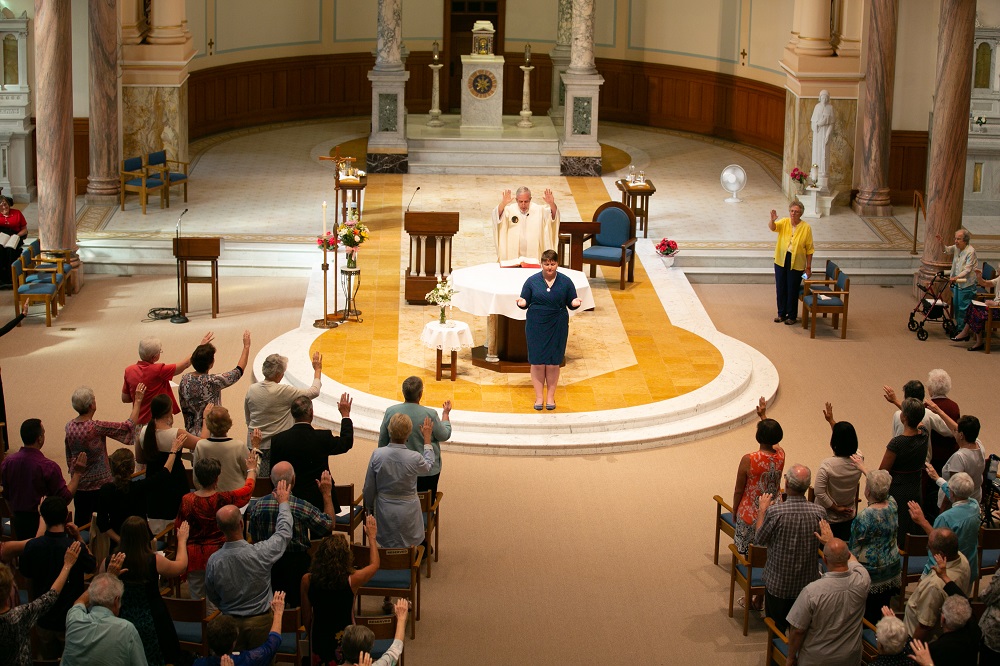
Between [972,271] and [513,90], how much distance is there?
41.7 ft

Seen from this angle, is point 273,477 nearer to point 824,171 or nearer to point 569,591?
point 569,591

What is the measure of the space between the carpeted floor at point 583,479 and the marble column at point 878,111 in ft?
8.20

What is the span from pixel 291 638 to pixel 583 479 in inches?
155

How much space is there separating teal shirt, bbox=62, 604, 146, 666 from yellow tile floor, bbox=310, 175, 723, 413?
18.5 ft

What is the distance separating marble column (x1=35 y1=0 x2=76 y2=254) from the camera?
14627mm

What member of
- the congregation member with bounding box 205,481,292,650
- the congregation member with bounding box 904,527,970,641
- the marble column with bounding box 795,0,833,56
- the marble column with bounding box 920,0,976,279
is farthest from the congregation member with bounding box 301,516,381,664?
the marble column with bounding box 795,0,833,56

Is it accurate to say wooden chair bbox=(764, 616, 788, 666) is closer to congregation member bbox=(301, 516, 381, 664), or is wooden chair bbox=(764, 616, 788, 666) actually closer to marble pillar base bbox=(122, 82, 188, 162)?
congregation member bbox=(301, 516, 381, 664)

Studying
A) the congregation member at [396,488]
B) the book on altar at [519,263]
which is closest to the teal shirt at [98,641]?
the congregation member at [396,488]

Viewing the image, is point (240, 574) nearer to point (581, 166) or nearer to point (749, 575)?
point (749, 575)

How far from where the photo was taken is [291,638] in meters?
7.22

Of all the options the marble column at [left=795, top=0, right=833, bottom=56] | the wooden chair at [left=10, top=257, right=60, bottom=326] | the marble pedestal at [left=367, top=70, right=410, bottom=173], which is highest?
the marble column at [left=795, top=0, right=833, bottom=56]

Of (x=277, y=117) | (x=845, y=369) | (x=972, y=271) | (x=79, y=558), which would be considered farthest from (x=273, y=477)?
(x=277, y=117)

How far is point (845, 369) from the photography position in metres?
13.3

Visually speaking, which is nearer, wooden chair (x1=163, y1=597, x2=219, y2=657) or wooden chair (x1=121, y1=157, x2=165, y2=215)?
wooden chair (x1=163, y1=597, x2=219, y2=657)
